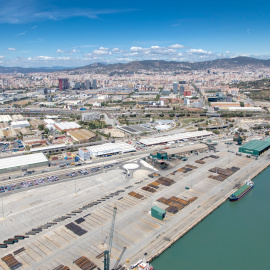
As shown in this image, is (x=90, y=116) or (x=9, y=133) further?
(x=90, y=116)

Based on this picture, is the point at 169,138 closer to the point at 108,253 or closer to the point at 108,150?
the point at 108,150

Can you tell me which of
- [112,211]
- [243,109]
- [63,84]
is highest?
[63,84]

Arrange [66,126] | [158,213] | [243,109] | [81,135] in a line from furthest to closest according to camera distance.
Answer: [243,109] → [66,126] → [81,135] → [158,213]

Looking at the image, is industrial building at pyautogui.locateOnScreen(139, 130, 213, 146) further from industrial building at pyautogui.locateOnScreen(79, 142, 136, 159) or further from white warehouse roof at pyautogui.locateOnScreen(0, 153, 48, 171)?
white warehouse roof at pyautogui.locateOnScreen(0, 153, 48, 171)

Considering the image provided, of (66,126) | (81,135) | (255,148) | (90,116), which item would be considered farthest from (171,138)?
(90,116)

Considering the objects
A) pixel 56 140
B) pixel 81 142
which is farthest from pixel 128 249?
pixel 56 140

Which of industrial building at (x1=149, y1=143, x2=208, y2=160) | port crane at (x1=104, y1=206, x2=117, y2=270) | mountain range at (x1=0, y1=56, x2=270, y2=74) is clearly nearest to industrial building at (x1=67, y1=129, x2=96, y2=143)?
industrial building at (x1=149, y1=143, x2=208, y2=160)

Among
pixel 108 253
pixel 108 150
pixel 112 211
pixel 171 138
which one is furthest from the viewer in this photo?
pixel 171 138
